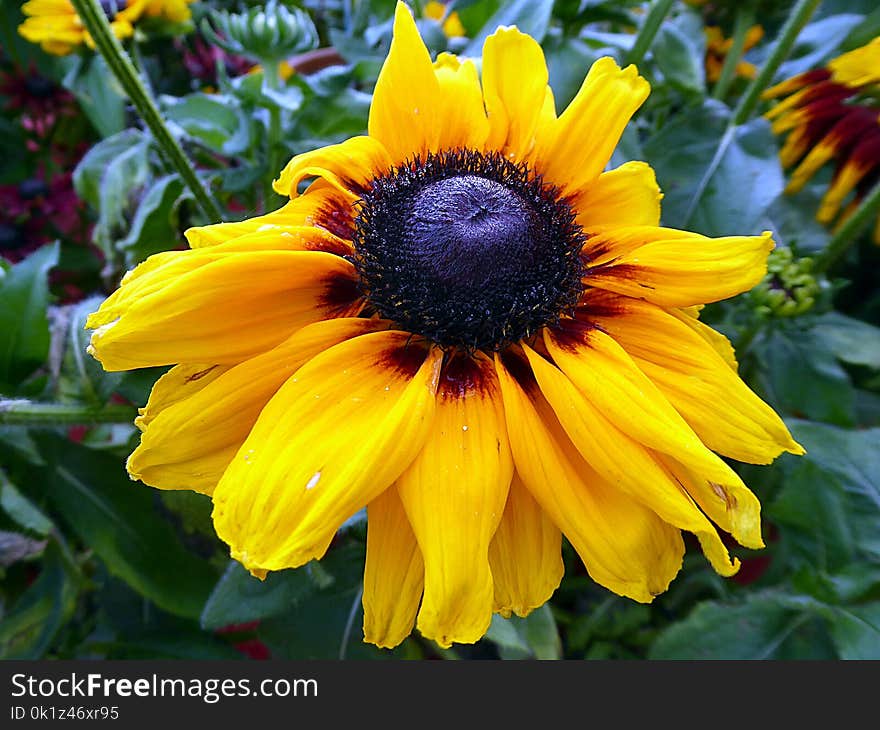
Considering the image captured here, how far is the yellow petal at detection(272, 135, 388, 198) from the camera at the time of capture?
0.45m

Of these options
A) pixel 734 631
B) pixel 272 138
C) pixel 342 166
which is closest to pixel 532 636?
pixel 734 631

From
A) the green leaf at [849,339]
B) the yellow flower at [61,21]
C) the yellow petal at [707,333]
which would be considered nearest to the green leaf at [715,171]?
the green leaf at [849,339]

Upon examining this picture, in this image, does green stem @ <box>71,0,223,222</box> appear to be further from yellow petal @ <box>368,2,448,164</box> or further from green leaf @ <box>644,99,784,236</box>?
green leaf @ <box>644,99,784,236</box>

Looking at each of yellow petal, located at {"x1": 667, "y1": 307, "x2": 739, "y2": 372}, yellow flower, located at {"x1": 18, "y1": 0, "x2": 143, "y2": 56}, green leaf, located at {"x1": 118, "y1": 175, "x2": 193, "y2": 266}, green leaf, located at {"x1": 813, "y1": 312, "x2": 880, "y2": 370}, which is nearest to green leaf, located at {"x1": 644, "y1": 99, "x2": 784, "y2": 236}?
green leaf, located at {"x1": 813, "y1": 312, "x2": 880, "y2": 370}

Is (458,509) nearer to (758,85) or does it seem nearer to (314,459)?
(314,459)

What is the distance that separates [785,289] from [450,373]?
35 cm

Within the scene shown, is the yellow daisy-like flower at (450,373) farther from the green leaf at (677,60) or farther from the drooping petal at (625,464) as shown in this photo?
the green leaf at (677,60)

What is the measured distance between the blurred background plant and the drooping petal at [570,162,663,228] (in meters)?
0.16

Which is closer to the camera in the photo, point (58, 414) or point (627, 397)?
point (627, 397)

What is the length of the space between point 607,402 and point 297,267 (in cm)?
18

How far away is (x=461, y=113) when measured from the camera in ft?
1.64

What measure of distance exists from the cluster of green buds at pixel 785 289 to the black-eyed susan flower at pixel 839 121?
4.6 inches

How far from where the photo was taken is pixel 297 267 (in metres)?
0.41

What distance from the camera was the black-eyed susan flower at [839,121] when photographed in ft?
2.21
